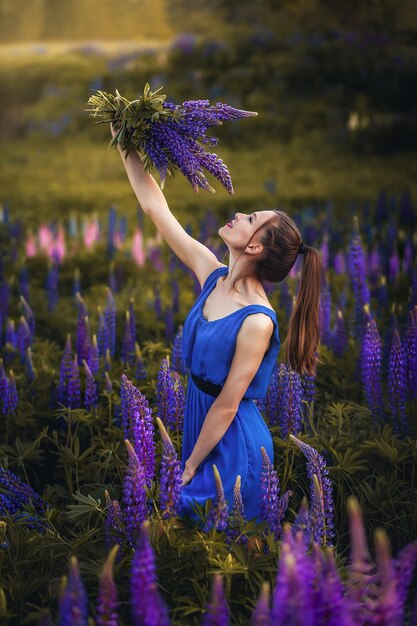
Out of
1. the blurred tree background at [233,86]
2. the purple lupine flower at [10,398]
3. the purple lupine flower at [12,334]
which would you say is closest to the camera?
the purple lupine flower at [10,398]

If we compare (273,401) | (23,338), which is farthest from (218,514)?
(23,338)

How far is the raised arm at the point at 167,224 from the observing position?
4.12m

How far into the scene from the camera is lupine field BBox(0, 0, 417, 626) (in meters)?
3.07

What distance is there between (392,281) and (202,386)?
393 cm

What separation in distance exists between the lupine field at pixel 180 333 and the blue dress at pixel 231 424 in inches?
5.0

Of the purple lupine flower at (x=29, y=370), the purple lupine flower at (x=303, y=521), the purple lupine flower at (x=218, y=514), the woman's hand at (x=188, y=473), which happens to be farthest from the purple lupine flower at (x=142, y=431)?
the purple lupine flower at (x=29, y=370)

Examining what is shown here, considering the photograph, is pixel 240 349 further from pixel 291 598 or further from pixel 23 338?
pixel 23 338

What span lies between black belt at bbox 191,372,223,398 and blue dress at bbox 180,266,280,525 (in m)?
0.02

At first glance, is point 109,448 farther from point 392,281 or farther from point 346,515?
point 392,281

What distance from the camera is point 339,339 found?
5.69 m

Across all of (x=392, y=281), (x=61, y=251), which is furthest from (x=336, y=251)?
(x=61, y=251)

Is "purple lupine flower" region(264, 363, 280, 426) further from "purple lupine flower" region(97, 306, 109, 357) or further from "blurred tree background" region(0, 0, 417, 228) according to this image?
"blurred tree background" region(0, 0, 417, 228)

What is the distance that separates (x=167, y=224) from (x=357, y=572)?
6.59ft

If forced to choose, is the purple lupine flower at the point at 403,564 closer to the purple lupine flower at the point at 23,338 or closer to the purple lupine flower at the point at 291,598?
the purple lupine flower at the point at 291,598
